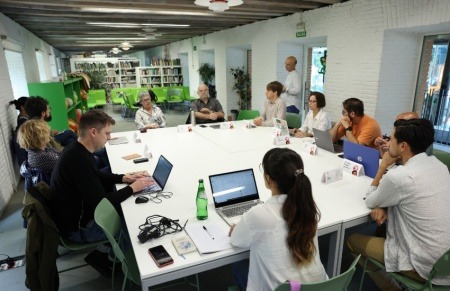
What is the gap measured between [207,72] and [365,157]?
8.23m

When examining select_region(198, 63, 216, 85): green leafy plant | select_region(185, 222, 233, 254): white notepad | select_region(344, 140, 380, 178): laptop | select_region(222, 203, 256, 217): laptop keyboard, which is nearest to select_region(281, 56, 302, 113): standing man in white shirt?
select_region(344, 140, 380, 178): laptop

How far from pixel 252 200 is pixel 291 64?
404 centimetres

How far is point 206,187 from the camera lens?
229 centimetres

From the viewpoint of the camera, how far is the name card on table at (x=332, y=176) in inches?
92.0

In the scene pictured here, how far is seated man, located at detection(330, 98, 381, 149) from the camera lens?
10.2ft

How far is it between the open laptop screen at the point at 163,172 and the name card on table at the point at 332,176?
1201 millimetres

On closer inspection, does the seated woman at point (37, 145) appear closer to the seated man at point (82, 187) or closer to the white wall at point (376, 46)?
the seated man at point (82, 187)

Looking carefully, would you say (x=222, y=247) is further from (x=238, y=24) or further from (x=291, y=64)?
(x=238, y=24)

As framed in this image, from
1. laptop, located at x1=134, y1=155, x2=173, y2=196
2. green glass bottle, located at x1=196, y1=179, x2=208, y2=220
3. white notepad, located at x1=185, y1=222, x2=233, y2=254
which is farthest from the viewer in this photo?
laptop, located at x1=134, y1=155, x2=173, y2=196

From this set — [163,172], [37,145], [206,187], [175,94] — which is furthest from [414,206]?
[175,94]

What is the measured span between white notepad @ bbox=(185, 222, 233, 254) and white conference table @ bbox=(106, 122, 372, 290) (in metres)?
0.03

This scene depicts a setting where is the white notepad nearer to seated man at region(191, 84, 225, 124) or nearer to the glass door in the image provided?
seated man at region(191, 84, 225, 124)

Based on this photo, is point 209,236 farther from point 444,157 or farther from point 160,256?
point 444,157

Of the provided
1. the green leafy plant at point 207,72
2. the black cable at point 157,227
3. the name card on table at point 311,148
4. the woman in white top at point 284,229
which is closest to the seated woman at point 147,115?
the name card on table at point 311,148
